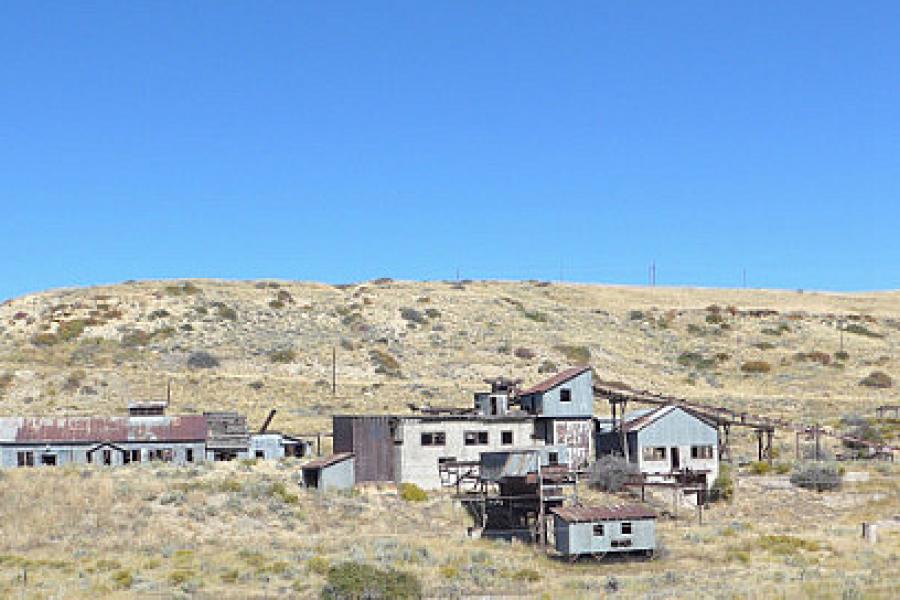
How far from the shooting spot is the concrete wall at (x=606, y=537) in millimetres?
44219

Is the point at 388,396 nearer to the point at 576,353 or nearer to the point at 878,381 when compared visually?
the point at 576,353

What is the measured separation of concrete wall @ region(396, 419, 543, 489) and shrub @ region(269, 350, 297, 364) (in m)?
46.7

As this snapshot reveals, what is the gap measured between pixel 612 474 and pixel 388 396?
35.0m

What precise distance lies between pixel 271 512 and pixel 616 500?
18442mm

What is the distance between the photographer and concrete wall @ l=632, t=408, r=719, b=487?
58.1 m

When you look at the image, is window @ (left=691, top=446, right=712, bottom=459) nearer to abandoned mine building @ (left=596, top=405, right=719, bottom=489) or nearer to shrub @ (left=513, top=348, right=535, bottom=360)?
abandoned mine building @ (left=596, top=405, right=719, bottom=489)

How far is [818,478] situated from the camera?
187 feet

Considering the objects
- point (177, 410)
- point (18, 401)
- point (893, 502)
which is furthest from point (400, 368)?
point (893, 502)

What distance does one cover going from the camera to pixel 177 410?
80.3 metres

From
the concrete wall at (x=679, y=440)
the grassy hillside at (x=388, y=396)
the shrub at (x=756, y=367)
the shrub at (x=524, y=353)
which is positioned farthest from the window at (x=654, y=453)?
the shrub at (x=756, y=367)

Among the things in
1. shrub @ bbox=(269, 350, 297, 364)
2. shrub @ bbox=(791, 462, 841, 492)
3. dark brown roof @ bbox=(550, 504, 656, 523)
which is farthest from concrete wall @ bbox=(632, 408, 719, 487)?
shrub @ bbox=(269, 350, 297, 364)

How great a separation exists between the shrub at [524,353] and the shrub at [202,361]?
3165cm

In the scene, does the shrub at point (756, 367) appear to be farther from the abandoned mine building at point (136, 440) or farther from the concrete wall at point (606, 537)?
the concrete wall at point (606, 537)

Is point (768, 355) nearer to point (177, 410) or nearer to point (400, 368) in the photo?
point (400, 368)
